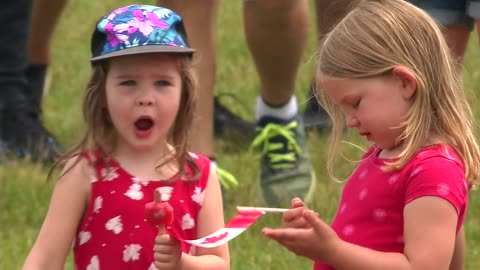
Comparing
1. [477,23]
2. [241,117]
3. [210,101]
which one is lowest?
[241,117]

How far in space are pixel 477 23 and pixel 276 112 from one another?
1177mm

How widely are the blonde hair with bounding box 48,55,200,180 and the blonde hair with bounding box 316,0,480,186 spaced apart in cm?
42

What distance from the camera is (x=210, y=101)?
497 cm

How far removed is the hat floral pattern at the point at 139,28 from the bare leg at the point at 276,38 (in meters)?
1.63

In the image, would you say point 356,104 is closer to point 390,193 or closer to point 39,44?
point 390,193

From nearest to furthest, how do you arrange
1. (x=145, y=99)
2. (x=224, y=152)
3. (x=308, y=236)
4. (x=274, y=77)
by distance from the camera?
(x=308, y=236) < (x=145, y=99) < (x=274, y=77) < (x=224, y=152)

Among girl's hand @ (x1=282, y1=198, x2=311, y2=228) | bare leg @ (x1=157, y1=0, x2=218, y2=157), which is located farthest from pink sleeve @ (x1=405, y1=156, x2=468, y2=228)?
bare leg @ (x1=157, y1=0, x2=218, y2=157)

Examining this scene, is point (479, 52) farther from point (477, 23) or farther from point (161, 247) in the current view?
point (161, 247)

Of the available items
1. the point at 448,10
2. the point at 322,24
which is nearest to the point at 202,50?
the point at 322,24

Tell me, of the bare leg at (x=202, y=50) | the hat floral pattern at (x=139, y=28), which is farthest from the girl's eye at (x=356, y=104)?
the bare leg at (x=202, y=50)

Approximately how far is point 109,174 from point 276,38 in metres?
1.83

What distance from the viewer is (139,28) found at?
348 cm

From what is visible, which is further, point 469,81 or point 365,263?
point 469,81

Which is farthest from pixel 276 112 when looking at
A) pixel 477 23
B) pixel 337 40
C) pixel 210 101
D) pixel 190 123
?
pixel 337 40
